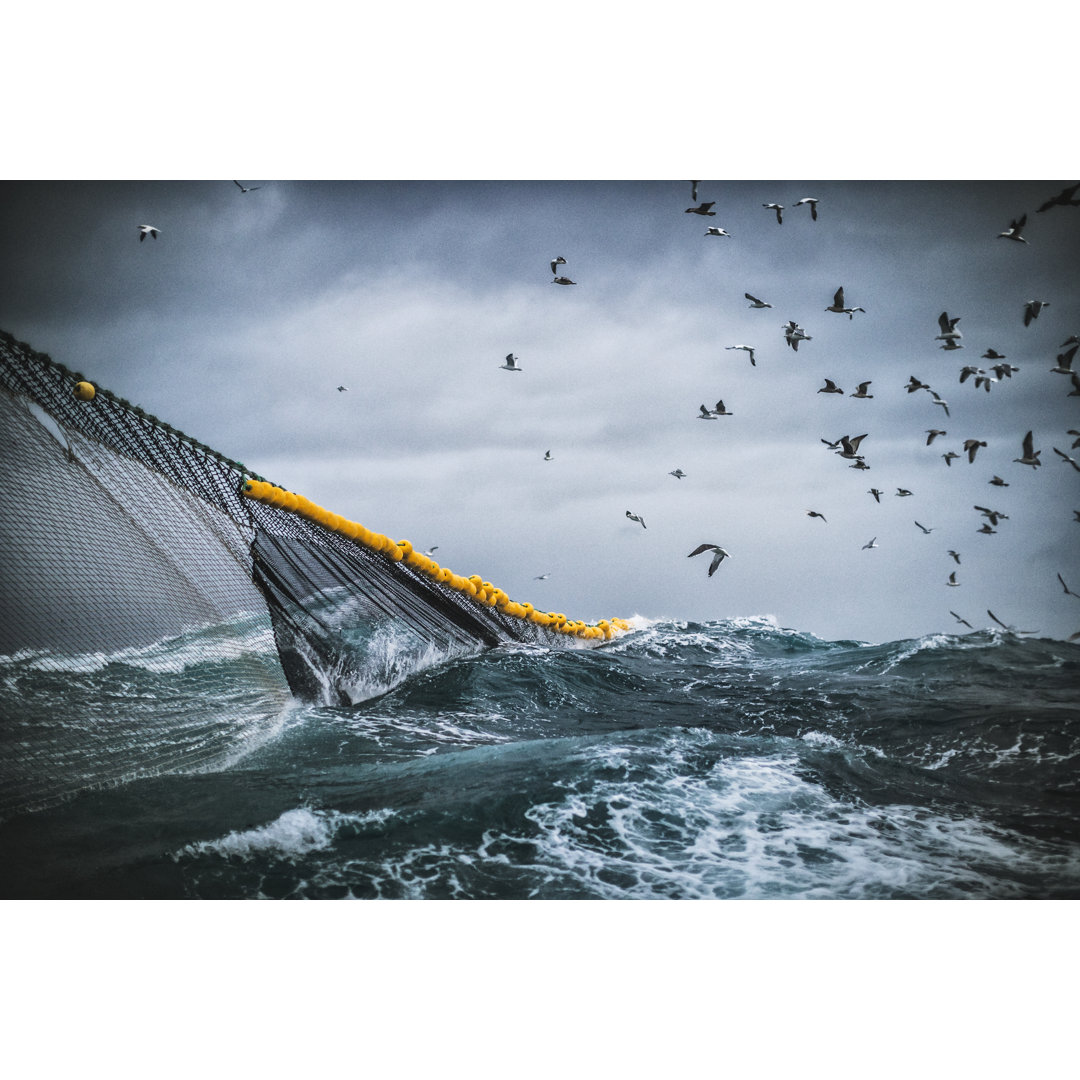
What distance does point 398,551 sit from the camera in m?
5.49

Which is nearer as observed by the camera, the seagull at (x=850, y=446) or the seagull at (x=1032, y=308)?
the seagull at (x=1032, y=308)

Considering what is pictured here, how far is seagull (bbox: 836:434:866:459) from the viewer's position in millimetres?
5273

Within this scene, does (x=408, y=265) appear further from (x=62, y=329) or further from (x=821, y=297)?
(x=821, y=297)

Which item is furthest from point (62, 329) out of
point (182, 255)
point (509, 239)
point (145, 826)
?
point (145, 826)

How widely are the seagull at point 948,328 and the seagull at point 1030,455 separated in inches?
28.9

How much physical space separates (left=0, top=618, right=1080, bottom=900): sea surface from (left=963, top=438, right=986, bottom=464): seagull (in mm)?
1365

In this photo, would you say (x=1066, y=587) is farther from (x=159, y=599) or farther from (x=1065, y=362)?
(x=159, y=599)

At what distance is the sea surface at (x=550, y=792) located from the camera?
122 inches

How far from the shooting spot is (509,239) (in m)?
4.92

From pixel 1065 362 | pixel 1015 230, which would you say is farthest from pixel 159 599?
pixel 1065 362

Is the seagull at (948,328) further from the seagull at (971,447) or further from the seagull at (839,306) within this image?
the seagull at (971,447)

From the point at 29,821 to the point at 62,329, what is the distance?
2909mm

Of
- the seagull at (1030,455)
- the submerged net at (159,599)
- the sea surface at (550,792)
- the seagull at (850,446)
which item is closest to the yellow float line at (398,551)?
the submerged net at (159,599)

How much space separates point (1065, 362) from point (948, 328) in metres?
0.67
